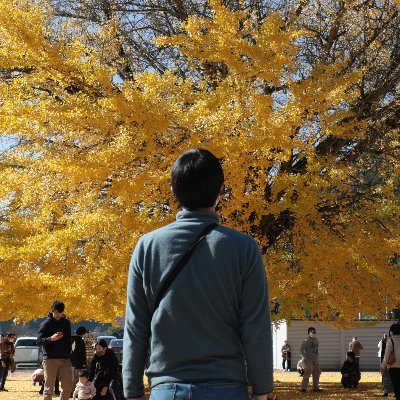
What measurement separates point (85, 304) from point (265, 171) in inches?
127

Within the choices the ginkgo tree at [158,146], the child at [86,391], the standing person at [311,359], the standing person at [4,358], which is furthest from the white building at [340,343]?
the child at [86,391]

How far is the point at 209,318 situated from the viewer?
295 cm

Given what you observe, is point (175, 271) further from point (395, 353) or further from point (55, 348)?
point (395, 353)

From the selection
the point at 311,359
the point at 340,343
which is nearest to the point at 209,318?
the point at 311,359

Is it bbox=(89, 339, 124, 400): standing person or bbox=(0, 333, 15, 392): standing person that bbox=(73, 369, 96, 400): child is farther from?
bbox=(0, 333, 15, 392): standing person

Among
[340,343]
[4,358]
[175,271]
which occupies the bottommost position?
[175,271]

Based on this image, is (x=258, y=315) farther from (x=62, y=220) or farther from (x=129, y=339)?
(x=62, y=220)

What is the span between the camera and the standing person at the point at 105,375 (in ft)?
39.5

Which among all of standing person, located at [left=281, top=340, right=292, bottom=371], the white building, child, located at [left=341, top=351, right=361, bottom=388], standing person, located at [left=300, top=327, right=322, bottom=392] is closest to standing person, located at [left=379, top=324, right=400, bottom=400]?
standing person, located at [left=300, top=327, right=322, bottom=392]

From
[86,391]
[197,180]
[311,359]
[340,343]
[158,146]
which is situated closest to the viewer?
[197,180]

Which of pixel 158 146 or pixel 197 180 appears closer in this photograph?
pixel 197 180

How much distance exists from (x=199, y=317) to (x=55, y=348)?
855 centimetres

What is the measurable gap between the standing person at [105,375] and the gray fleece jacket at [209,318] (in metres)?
9.20

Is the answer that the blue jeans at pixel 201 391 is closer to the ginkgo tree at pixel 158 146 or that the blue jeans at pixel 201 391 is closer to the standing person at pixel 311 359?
the ginkgo tree at pixel 158 146
